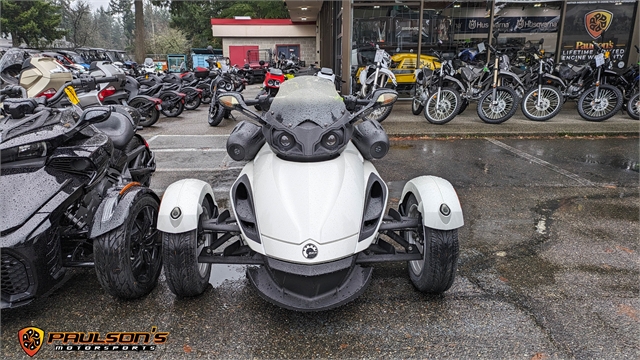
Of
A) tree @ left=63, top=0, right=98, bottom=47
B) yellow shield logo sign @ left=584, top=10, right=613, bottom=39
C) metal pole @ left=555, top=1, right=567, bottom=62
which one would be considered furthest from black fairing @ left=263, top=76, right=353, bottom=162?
tree @ left=63, top=0, right=98, bottom=47

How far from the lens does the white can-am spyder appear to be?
85.4 inches

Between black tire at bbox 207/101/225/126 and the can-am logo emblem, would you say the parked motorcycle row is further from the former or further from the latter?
the can-am logo emblem

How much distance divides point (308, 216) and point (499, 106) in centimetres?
761

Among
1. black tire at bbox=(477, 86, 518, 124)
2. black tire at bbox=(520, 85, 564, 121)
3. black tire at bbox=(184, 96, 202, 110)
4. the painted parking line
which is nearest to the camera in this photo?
the painted parking line

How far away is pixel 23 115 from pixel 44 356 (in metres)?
1.58

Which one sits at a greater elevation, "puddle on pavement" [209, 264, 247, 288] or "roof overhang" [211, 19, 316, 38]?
"roof overhang" [211, 19, 316, 38]

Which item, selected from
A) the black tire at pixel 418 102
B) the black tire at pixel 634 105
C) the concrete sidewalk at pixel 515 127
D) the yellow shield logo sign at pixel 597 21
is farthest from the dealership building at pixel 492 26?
the black tire at pixel 634 105

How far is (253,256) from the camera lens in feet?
8.04

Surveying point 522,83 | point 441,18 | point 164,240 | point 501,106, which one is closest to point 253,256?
point 164,240

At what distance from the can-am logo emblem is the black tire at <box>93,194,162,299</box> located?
1.14m

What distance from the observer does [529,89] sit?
8.80 m

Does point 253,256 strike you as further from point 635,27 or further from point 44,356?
point 635,27

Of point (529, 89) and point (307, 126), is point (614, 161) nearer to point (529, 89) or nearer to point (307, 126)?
point (529, 89)

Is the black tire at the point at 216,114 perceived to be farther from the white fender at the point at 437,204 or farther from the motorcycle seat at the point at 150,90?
the white fender at the point at 437,204
